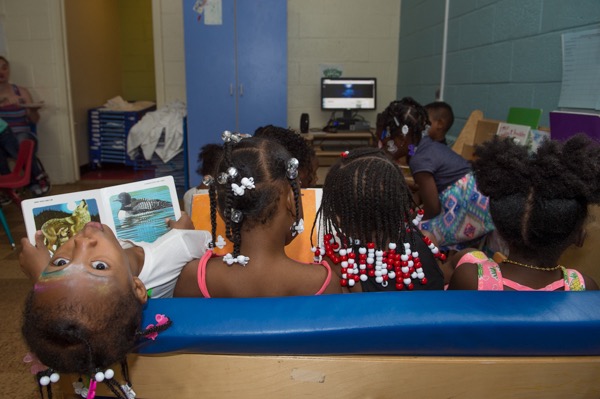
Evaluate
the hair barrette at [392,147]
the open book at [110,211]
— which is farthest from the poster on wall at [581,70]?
the open book at [110,211]

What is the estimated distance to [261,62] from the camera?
446cm

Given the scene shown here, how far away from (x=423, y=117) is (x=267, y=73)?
2.38 meters

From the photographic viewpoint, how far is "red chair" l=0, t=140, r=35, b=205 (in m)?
3.27

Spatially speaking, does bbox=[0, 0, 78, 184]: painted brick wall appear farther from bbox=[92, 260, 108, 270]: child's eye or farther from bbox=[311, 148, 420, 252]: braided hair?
bbox=[92, 260, 108, 270]: child's eye

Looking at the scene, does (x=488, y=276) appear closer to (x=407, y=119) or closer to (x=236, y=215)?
(x=236, y=215)

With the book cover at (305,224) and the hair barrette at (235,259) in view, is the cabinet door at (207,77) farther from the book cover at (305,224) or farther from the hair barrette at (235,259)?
the hair barrette at (235,259)

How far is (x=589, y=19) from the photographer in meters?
2.00

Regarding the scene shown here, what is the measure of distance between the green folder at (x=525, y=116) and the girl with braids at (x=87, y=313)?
7.13 ft

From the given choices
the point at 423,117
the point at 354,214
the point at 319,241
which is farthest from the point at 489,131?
the point at 354,214

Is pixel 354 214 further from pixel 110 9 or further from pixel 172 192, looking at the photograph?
pixel 110 9

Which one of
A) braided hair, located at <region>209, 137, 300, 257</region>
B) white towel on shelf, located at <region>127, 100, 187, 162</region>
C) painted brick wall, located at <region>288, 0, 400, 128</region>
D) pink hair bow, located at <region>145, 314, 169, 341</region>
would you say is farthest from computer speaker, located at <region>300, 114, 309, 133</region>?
pink hair bow, located at <region>145, 314, 169, 341</region>

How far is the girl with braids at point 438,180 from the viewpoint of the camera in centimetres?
183

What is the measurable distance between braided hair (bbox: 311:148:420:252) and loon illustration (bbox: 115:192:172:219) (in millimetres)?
489

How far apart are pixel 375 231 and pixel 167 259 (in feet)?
1.67
